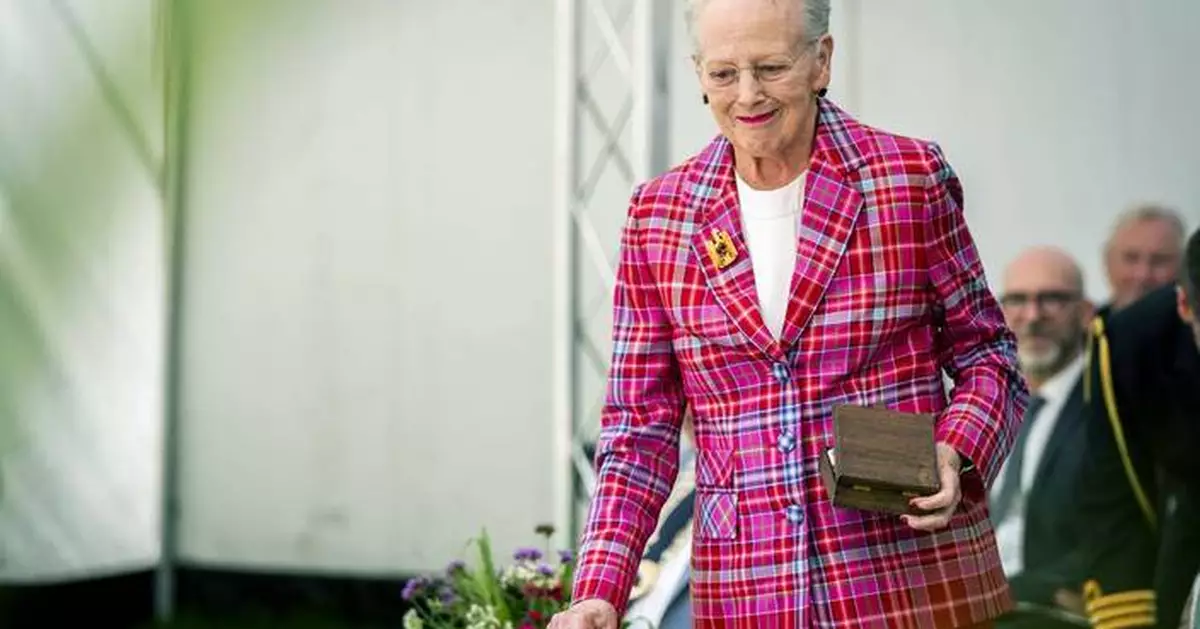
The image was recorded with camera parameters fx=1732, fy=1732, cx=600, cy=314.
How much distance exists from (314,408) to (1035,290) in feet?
10.4

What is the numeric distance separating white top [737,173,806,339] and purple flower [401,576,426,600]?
1518mm

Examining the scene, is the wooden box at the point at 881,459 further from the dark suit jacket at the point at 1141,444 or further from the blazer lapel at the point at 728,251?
the dark suit jacket at the point at 1141,444

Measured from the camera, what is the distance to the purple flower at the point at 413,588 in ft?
9.40

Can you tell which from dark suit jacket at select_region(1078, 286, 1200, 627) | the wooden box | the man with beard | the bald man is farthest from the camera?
the bald man

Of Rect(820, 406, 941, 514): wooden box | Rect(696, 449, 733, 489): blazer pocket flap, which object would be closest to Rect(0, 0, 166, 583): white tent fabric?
Rect(820, 406, 941, 514): wooden box

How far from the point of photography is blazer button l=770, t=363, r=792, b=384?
4.69 feet

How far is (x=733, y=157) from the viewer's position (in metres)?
1.53

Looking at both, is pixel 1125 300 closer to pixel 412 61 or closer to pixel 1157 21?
pixel 1157 21

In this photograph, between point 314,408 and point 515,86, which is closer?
point 515,86

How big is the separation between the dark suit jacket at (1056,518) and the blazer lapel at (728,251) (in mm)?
2897

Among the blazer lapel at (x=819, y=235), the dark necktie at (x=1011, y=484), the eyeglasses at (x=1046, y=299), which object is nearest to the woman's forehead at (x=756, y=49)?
the blazer lapel at (x=819, y=235)

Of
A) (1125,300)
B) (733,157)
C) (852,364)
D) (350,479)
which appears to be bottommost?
(350,479)

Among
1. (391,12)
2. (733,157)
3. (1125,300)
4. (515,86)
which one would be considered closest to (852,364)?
(733,157)

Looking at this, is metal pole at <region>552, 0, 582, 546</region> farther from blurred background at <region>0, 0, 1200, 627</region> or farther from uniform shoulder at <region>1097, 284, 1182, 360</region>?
uniform shoulder at <region>1097, 284, 1182, 360</region>
